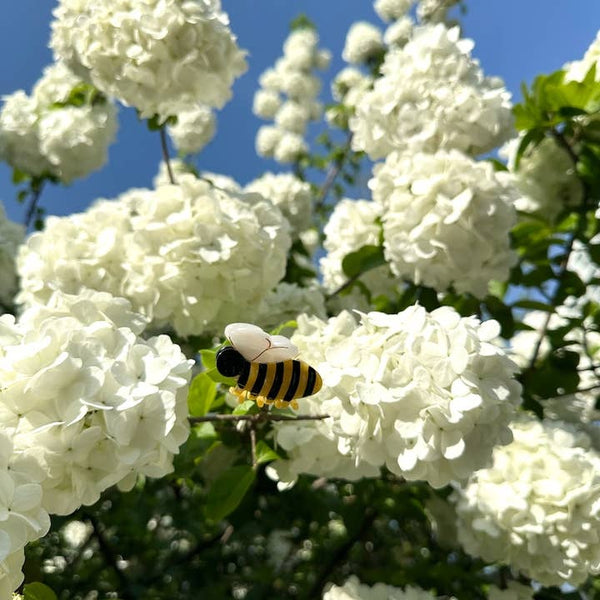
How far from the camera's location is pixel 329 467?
5.25 feet

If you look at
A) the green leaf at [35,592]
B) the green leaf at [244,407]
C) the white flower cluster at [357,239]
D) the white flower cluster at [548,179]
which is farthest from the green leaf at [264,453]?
the white flower cluster at [548,179]

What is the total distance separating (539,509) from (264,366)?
42.7 inches

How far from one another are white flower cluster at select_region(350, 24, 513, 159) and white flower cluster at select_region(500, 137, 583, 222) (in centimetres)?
38

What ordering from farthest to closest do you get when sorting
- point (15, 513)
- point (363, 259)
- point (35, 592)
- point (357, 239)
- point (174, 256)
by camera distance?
point (357, 239), point (363, 259), point (174, 256), point (35, 592), point (15, 513)

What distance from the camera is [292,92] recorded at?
694 centimetres

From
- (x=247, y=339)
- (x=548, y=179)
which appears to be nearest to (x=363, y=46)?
(x=548, y=179)

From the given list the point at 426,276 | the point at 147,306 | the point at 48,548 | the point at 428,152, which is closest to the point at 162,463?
the point at 147,306

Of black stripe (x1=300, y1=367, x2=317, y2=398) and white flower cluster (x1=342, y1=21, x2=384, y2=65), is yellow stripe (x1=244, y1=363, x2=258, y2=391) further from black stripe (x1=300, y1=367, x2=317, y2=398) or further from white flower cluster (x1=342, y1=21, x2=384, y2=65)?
white flower cluster (x1=342, y1=21, x2=384, y2=65)

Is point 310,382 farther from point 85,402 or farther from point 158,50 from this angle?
point 158,50

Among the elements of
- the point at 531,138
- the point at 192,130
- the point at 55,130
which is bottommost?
the point at 531,138

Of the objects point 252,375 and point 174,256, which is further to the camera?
point 174,256

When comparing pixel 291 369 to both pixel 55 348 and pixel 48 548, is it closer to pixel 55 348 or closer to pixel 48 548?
pixel 55 348

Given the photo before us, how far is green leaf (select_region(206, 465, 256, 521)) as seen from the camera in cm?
158

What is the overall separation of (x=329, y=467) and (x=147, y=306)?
69cm
